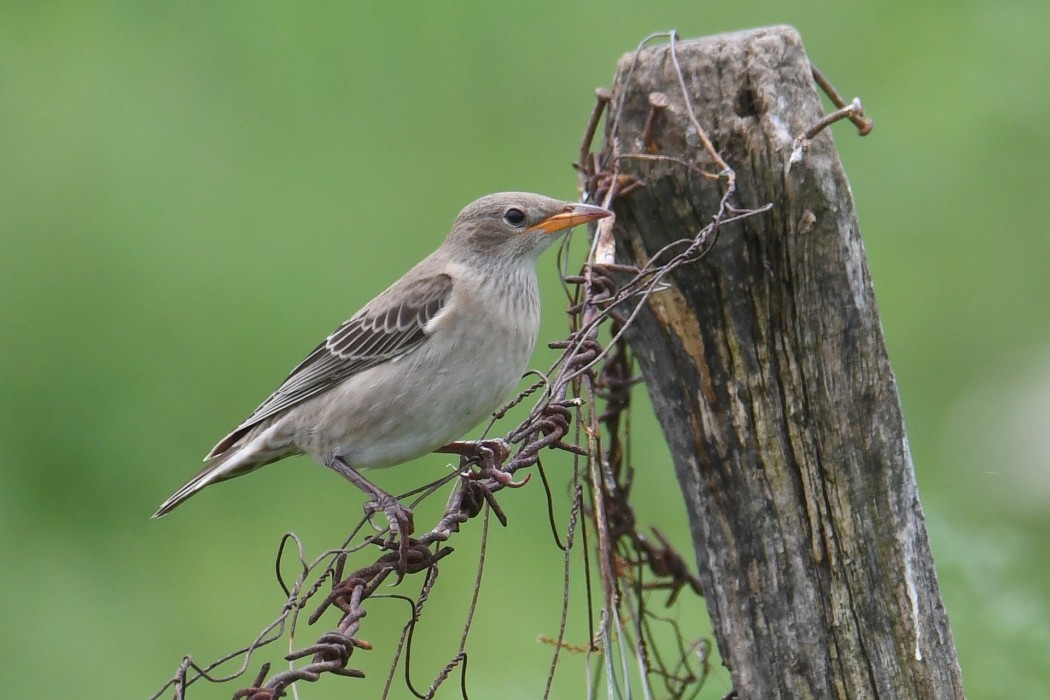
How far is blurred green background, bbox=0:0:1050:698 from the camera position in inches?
305

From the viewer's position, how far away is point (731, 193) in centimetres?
404

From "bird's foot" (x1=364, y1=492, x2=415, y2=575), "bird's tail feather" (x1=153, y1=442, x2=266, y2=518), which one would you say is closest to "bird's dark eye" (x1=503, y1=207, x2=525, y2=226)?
"bird's foot" (x1=364, y1=492, x2=415, y2=575)

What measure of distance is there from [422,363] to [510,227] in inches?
29.5

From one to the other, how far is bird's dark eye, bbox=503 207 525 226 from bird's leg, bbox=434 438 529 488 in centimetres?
91

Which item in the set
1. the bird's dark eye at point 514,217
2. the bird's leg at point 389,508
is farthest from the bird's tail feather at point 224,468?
the bird's dark eye at point 514,217

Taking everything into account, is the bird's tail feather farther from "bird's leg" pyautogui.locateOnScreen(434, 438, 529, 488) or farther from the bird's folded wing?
"bird's leg" pyautogui.locateOnScreen(434, 438, 529, 488)

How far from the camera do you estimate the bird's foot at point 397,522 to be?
3805 millimetres

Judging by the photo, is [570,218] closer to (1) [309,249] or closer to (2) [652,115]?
(2) [652,115]

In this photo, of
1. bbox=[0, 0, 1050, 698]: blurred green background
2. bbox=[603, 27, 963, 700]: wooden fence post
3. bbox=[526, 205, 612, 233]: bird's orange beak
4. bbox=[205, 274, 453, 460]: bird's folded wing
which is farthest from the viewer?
bbox=[0, 0, 1050, 698]: blurred green background

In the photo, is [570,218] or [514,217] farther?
[514,217]

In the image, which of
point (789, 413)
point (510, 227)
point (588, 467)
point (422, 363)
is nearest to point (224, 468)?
point (422, 363)

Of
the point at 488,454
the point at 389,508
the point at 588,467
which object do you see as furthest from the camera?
the point at 389,508

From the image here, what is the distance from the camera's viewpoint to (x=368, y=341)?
5.31 metres

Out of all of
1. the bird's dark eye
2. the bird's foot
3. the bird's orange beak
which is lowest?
the bird's foot
